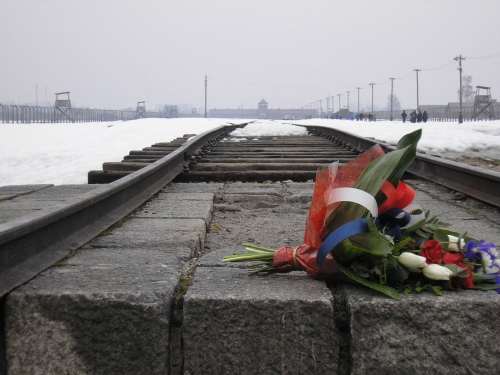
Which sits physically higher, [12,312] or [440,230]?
[440,230]

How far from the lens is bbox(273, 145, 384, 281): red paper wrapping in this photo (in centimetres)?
197

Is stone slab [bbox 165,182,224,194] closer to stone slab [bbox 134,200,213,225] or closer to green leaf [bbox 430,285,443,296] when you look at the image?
stone slab [bbox 134,200,213,225]

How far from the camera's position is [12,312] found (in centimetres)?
174

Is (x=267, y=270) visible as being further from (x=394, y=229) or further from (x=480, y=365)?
(x=480, y=365)

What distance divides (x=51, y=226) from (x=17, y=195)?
246cm

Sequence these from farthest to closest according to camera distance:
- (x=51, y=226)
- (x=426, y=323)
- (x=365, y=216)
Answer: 1. (x=51, y=226)
2. (x=365, y=216)
3. (x=426, y=323)

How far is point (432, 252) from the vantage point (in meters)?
1.88

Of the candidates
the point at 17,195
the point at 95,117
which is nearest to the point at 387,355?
the point at 17,195

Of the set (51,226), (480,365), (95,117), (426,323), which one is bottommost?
(480,365)

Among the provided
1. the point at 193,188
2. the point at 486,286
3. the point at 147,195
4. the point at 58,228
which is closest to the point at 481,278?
the point at 486,286

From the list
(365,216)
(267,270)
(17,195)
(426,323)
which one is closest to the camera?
(426,323)

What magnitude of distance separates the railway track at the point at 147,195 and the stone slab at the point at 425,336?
2.20 feet

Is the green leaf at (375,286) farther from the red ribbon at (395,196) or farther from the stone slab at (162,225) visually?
the stone slab at (162,225)

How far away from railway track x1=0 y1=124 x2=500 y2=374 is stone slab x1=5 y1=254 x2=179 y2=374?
55 mm
